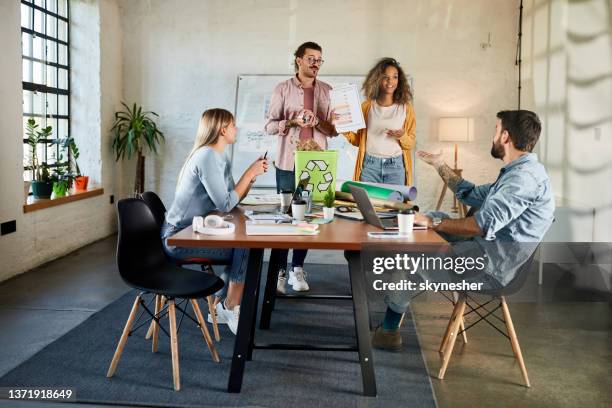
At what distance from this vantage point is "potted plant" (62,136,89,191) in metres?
6.55

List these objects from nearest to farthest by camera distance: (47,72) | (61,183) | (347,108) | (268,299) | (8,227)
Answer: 1. (268,299)
2. (347,108)
3. (8,227)
4. (61,183)
5. (47,72)

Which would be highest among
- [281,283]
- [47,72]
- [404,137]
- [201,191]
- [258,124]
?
[47,72]

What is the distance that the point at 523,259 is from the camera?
298 centimetres

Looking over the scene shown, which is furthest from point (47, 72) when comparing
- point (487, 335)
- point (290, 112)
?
point (487, 335)

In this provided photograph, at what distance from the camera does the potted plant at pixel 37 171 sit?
587 cm

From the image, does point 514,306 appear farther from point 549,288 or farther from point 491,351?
point 491,351

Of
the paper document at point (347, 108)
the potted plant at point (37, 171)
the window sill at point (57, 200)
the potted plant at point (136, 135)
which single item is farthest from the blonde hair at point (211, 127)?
the potted plant at point (136, 135)

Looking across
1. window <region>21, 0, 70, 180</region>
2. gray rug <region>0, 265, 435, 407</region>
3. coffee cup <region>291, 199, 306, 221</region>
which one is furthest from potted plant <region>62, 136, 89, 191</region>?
coffee cup <region>291, 199, 306, 221</region>

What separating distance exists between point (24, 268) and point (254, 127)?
3036 millimetres

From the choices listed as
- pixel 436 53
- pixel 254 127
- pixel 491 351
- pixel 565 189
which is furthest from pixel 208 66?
pixel 491 351

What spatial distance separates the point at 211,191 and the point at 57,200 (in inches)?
125

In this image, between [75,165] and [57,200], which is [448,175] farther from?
[75,165]

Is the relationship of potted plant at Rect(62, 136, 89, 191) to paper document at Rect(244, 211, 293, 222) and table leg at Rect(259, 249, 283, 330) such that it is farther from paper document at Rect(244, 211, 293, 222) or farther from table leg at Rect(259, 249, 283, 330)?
paper document at Rect(244, 211, 293, 222)

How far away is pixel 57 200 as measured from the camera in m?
6.13
